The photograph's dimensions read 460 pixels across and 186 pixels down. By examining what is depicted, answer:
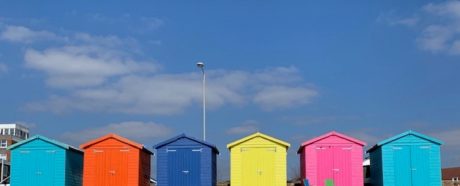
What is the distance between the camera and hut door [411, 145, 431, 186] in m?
25.5

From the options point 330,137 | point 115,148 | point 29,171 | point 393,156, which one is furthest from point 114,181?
point 393,156

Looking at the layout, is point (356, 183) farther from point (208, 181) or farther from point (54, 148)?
point (54, 148)

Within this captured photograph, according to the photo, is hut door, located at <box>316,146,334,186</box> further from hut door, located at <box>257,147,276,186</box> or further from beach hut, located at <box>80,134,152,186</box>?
beach hut, located at <box>80,134,152,186</box>

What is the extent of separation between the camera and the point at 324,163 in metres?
26.2

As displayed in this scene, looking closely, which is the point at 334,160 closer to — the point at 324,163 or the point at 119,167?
the point at 324,163

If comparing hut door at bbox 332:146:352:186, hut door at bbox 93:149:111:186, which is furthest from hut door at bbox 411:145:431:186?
hut door at bbox 93:149:111:186

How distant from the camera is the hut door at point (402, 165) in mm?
25500

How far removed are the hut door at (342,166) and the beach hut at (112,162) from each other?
26.8ft

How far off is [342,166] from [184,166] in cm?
657

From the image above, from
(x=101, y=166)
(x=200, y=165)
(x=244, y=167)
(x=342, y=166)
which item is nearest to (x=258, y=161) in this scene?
(x=244, y=167)

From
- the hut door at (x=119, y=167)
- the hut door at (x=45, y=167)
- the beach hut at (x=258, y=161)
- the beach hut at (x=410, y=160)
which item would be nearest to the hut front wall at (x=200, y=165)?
the beach hut at (x=258, y=161)

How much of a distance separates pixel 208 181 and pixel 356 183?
6.13 m

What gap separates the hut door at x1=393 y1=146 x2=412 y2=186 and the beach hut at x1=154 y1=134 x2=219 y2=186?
24.9 ft

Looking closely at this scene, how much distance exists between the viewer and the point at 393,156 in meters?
25.7
